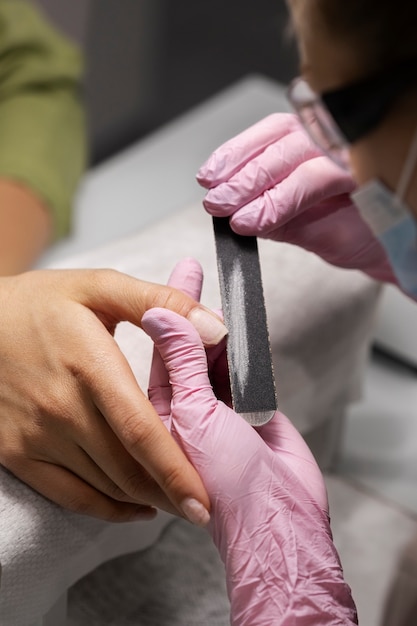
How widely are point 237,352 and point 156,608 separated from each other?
331 mm

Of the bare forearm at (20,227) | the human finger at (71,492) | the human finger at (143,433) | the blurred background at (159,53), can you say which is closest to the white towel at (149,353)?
the human finger at (71,492)

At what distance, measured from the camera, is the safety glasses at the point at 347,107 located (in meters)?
0.69

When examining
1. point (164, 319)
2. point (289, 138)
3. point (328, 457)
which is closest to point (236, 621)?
point (164, 319)

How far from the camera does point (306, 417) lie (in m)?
1.02

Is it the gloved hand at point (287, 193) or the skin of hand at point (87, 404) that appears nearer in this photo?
the skin of hand at point (87, 404)

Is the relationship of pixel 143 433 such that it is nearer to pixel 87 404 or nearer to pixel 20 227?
pixel 87 404

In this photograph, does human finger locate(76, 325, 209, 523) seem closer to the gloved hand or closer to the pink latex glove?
the pink latex glove

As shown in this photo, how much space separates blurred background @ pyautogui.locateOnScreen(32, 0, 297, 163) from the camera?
6.04ft

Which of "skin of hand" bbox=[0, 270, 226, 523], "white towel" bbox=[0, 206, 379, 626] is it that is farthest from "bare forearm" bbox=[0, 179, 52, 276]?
"skin of hand" bbox=[0, 270, 226, 523]

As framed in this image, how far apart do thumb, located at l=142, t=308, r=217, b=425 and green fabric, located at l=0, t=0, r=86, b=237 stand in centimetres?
71

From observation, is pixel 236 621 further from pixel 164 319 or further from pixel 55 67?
pixel 55 67

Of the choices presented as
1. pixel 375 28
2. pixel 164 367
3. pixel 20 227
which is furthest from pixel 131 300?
pixel 20 227

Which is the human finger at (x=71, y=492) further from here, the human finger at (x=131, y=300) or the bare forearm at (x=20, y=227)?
the bare forearm at (x=20, y=227)

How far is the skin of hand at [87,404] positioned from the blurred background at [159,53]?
88cm
